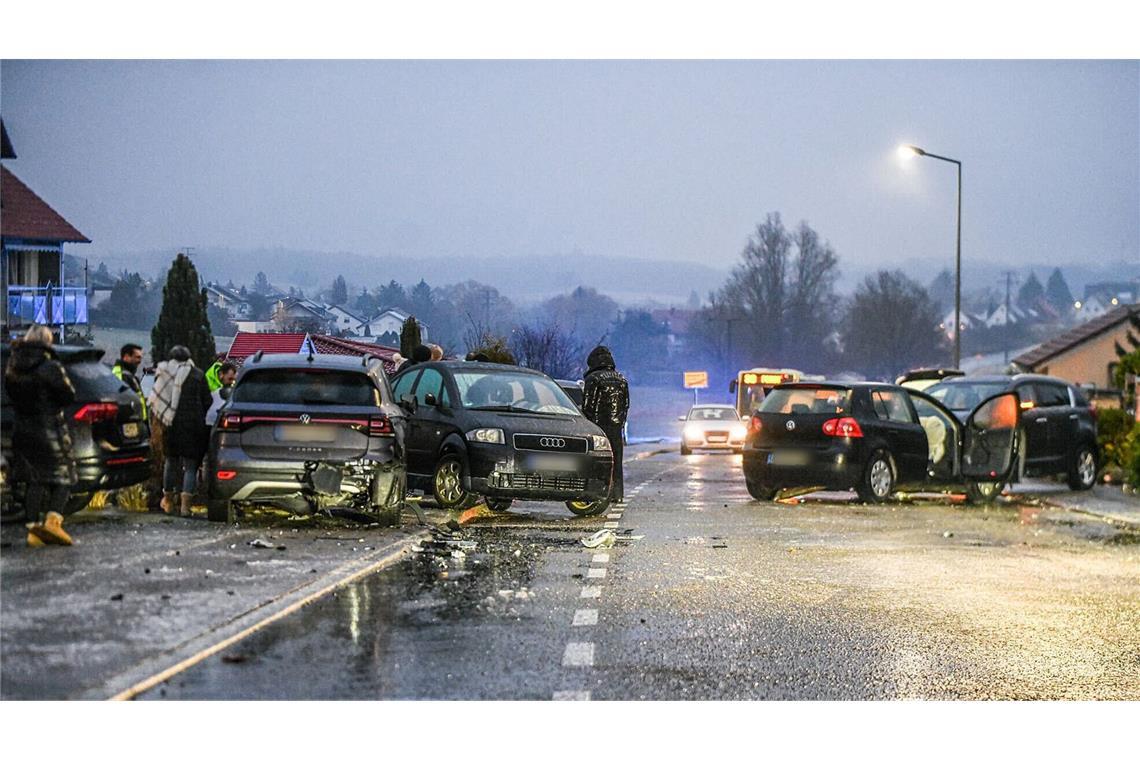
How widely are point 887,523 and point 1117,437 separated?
33.2 feet

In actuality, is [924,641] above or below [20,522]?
below

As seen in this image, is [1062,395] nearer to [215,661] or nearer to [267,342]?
[267,342]

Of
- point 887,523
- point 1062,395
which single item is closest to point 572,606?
point 887,523

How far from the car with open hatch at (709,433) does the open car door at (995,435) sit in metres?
25.2

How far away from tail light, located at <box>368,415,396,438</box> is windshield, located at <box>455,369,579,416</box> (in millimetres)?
3037

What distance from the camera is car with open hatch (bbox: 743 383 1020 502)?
22.1 meters

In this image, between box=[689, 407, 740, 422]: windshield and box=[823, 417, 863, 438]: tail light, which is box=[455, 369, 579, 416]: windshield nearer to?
box=[823, 417, 863, 438]: tail light

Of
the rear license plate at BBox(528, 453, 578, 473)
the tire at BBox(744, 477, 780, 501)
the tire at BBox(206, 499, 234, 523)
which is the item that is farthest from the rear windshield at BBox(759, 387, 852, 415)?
the tire at BBox(206, 499, 234, 523)

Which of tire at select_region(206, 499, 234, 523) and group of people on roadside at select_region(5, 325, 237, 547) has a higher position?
group of people on roadside at select_region(5, 325, 237, 547)

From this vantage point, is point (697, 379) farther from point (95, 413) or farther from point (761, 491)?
point (95, 413)

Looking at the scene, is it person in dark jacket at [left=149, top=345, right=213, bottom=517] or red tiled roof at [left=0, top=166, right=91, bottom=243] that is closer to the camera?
red tiled roof at [left=0, top=166, right=91, bottom=243]

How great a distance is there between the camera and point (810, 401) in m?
22.7

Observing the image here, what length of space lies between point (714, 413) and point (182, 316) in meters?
38.0
